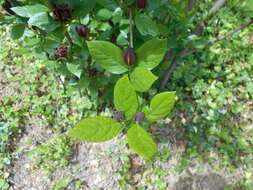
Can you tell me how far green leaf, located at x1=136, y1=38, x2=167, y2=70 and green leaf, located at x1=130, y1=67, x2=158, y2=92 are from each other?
0.05 metres

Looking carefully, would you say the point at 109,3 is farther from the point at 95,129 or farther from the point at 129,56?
the point at 95,129

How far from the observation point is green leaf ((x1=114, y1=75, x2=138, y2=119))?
52 centimetres

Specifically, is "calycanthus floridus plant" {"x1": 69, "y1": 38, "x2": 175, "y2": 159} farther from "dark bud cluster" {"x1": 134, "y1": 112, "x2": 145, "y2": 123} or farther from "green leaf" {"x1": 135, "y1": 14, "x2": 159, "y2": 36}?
"green leaf" {"x1": 135, "y1": 14, "x2": 159, "y2": 36}

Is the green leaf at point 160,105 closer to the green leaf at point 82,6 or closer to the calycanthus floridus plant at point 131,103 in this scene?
the calycanthus floridus plant at point 131,103

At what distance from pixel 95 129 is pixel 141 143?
0.36 ft

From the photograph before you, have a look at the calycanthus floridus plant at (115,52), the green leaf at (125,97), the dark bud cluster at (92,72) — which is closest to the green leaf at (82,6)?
the calycanthus floridus plant at (115,52)

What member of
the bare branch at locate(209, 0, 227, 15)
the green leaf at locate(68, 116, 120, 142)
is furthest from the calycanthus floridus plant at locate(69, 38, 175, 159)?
the bare branch at locate(209, 0, 227, 15)

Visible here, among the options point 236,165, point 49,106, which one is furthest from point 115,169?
point 236,165

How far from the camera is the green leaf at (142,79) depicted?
553 mm

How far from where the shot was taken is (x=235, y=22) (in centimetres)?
259

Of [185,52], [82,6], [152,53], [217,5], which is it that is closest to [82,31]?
[82,6]

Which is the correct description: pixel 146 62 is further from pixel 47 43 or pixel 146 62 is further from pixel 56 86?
pixel 56 86

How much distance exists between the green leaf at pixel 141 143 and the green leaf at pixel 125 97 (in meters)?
0.04

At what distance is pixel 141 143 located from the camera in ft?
1.77
